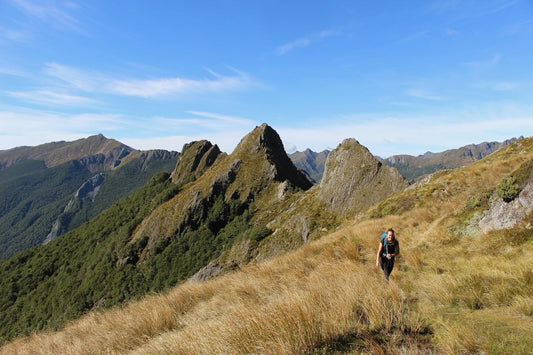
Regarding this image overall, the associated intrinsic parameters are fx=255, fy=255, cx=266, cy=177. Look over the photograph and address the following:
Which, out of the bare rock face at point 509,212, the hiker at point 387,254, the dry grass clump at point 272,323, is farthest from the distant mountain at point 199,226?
the dry grass clump at point 272,323

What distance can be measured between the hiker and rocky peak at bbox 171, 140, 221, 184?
8124 centimetres

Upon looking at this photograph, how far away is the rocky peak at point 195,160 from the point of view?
88000mm

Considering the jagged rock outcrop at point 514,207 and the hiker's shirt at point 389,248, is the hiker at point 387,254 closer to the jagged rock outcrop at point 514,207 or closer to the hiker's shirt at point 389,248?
the hiker's shirt at point 389,248

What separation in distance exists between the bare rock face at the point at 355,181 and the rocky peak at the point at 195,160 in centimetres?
5505

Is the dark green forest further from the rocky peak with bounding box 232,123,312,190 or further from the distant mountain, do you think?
the rocky peak with bounding box 232,123,312,190

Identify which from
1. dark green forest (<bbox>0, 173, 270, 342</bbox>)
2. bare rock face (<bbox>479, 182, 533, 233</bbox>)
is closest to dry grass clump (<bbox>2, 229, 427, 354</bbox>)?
bare rock face (<bbox>479, 182, 533, 233</bbox>)

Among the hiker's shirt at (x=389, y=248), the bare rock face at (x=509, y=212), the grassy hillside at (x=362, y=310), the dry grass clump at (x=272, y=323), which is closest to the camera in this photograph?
the grassy hillside at (x=362, y=310)

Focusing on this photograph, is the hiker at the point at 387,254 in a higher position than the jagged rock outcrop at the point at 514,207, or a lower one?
lower

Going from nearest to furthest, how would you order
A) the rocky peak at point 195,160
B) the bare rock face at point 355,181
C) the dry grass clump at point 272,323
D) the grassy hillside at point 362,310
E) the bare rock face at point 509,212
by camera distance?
the grassy hillside at point 362,310, the dry grass clump at point 272,323, the bare rock face at point 509,212, the bare rock face at point 355,181, the rocky peak at point 195,160

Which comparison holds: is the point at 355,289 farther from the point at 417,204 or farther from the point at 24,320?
the point at 24,320

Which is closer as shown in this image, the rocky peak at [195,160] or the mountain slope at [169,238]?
the mountain slope at [169,238]

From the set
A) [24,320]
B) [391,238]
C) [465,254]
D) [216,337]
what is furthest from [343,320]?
[24,320]

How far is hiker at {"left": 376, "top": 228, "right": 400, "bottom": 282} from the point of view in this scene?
7.72 meters

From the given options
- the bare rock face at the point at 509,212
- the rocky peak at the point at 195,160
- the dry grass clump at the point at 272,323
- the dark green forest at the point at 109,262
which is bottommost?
the dark green forest at the point at 109,262
